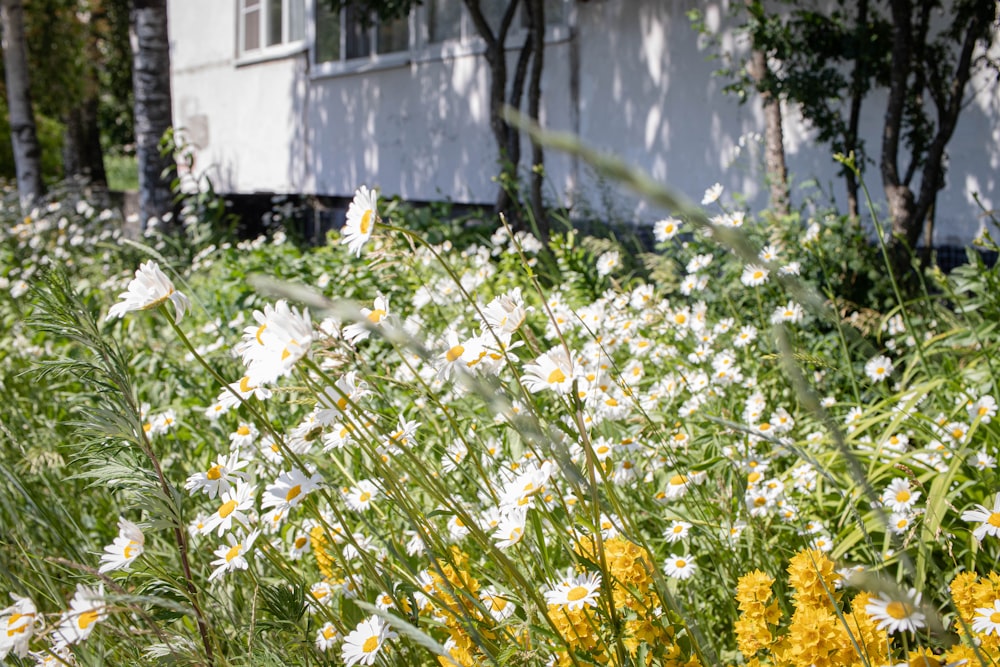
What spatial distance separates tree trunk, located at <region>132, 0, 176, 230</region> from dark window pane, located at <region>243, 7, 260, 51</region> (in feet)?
8.72

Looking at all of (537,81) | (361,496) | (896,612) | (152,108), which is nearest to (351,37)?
(152,108)

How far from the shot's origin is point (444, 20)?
26.9 feet

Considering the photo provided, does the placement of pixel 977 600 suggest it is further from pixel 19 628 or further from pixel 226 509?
pixel 19 628

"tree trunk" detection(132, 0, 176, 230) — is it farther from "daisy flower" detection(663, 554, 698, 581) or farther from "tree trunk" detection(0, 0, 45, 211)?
"daisy flower" detection(663, 554, 698, 581)

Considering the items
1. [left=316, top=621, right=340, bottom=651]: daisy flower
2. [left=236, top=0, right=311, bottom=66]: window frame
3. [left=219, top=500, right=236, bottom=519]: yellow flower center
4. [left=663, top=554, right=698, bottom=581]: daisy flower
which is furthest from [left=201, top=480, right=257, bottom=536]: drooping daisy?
[left=236, top=0, right=311, bottom=66]: window frame

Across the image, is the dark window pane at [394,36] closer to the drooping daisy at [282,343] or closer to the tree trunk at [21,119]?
the tree trunk at [21,119]

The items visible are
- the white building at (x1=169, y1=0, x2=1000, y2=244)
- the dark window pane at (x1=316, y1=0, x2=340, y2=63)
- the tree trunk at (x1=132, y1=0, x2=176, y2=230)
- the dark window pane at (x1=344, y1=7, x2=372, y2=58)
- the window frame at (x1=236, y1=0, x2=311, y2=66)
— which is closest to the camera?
the white building at (x1=169, y1=0, x2=1000, y2=244)

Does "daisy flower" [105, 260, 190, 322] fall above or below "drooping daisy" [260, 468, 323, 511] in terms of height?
above

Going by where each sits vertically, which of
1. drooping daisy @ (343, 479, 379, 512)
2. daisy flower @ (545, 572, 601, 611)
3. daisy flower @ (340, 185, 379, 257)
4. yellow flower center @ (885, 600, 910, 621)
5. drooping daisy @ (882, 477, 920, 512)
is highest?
daisy flower @ (340, 185, 379, 257)

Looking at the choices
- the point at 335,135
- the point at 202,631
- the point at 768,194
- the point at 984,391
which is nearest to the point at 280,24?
the point at 335,135

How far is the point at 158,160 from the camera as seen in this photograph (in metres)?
8.04

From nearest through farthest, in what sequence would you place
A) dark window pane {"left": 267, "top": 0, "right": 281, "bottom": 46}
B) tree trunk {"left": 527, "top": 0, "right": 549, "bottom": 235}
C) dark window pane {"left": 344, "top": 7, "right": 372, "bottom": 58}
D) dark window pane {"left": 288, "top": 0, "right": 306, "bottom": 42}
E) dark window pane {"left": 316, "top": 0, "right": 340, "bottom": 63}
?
tree trunk {"left": 527, "top": 0, "right": 549, "bottom": 235}
dark window pane {"left": 344, "top": 7, "right": 372, "bottom": 58}
dark window pane {"left": 316, "top": 0, "right": 340, "bottom": 63}
dark window pane {"left": 288, "top": 0, "right": 306, "bottom": 42}
dark window pane {"left": 267, "top": 0, "right": 281, "bottom": 46}

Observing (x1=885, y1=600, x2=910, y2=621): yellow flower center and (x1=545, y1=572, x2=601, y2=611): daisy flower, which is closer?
(x1=885, y1=600, x2=910, y2=621): yellow flower center

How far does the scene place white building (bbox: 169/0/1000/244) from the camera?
5.50 m
